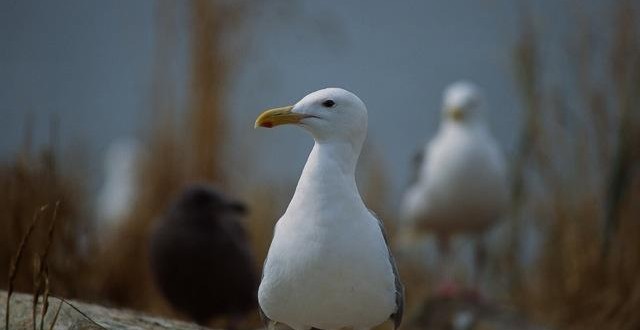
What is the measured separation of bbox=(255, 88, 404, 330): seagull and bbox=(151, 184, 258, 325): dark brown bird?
219 centimetres

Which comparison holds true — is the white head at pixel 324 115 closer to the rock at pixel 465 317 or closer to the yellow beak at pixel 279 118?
the yellow beak at pixel 279 118

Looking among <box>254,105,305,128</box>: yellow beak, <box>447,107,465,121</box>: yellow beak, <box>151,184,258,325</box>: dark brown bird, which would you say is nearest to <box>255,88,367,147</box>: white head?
<box>254,105,305,128</box>: yellow beak

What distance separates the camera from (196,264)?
15.1 ft

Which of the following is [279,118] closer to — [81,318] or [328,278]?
[328,278]

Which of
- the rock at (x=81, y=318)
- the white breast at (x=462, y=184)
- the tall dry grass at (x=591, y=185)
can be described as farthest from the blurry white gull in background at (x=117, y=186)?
the rock at (x=81, y=318)

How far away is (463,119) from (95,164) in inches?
128

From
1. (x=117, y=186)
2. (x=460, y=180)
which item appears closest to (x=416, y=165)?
(x=460, y=180)

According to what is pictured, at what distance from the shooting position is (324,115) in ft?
7.98

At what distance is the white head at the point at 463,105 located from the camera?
223 inches

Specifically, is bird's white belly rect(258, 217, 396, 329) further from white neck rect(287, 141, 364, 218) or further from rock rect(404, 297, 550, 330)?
rock rect(404, 297, 550, 330)

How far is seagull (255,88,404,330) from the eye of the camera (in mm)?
2305

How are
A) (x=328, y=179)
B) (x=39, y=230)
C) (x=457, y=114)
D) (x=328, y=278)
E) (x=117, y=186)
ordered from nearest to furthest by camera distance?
(x=328, y=278) < (x=328, y=179) < (x=39, y=230) < (x=457, y=114) < (x=117, y=186)

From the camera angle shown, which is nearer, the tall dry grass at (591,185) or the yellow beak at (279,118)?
the yellow beak at (279,118)

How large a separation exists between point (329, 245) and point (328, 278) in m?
0.08
